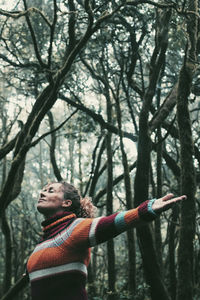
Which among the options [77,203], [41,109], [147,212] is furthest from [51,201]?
[41,109]

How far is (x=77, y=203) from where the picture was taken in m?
2.67

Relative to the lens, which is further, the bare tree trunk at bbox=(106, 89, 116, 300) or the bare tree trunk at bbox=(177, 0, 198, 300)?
the bare tree trunk at bbox=(106, 89, 116, 300)

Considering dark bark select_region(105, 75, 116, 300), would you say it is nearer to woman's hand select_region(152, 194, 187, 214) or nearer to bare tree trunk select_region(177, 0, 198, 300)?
bare tree trunk select_region(177, 0, 198, 300)

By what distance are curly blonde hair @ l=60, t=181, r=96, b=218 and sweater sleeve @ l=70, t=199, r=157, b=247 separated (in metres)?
0.39

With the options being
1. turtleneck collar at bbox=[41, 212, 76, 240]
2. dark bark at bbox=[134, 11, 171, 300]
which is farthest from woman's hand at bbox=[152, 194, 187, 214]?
dark bark at bbox=[134, 11, 171, 300]

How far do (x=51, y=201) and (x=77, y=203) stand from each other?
0.21m

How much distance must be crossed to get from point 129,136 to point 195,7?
3539mm

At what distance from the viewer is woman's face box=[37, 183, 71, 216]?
2.52m

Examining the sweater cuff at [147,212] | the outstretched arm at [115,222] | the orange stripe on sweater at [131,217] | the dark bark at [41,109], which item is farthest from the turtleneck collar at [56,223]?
the dark bark at [41,109]

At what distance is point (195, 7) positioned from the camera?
419 centimetres

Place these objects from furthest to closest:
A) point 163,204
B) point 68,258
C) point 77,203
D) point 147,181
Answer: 1. point 147,181
2. point 77,203
3. point 68,258
4. point 163,204

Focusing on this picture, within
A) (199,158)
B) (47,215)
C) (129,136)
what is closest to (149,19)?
(129,136)

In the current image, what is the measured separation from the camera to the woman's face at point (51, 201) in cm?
252

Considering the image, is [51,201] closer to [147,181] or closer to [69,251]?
[69,251]
